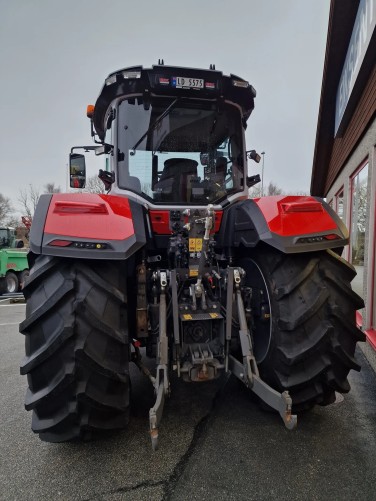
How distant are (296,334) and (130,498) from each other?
52.5 inches

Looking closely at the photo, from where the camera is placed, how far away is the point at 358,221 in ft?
19.2

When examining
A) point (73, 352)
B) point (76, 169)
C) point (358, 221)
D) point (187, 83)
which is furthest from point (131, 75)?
point (358, 221)

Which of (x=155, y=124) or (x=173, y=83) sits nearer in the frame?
(x=173, y=83)

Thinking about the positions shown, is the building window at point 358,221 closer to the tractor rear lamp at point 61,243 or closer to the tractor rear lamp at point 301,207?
the tractor rear lamp at point 301,207

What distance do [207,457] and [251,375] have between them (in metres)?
0.59

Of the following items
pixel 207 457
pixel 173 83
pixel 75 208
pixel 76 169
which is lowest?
pixel 207 457

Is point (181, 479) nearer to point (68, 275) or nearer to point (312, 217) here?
point (68, 275)

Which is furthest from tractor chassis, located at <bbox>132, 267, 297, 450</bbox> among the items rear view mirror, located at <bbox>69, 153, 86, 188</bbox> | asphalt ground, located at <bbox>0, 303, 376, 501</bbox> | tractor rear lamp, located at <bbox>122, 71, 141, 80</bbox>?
tractor rear lamp, located at <bbox>122, 71, 141, 80</bbox>

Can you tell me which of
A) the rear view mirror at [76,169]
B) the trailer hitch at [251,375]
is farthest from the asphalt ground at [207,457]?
the rear view mirror at [76,169]

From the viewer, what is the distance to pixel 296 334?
2.18 meters

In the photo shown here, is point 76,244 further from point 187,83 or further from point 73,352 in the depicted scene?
point 187,83

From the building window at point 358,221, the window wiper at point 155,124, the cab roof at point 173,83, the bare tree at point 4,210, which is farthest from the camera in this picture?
the bare tree at point 4,210

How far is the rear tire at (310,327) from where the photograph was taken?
7.09 ft

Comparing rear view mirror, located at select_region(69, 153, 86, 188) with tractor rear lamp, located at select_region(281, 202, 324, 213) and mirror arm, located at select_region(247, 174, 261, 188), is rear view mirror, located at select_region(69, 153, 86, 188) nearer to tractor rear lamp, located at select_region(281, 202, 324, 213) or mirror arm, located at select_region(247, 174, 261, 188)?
mirror arm, located at select_region(247, 174, 261, 188)
